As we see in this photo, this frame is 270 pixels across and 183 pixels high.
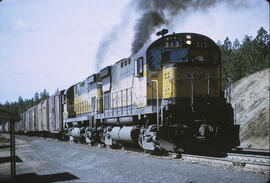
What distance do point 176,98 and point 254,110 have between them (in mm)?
16578

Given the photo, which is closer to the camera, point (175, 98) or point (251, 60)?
point (175, 98)

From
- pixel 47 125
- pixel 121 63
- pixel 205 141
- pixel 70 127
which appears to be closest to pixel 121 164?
pixel 205 141

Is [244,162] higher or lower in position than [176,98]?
lower

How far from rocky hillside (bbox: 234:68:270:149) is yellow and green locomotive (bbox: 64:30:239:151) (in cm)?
678

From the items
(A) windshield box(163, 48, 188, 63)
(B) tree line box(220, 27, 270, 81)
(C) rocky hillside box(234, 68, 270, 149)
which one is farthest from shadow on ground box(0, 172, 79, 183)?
(B) tree line box(220, 27, 270, 81)

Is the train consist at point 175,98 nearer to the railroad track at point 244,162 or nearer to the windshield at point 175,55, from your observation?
the windshield at point 175,55

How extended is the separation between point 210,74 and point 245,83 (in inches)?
1016

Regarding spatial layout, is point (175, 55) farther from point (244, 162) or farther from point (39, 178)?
point (39, 178)

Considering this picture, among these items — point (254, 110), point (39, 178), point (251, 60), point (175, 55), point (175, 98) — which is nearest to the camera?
point (39, 178)

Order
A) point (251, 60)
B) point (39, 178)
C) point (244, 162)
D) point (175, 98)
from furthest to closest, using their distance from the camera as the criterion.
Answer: point (251, 60) → point (175, 98) → point (39, 178) → point (244, 162)

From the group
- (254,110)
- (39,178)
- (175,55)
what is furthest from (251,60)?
(39,178)

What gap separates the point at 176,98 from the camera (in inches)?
412

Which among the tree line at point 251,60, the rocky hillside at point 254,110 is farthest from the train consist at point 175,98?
the tree line at point 251,60

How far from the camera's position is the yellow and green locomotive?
1002 centimetres
